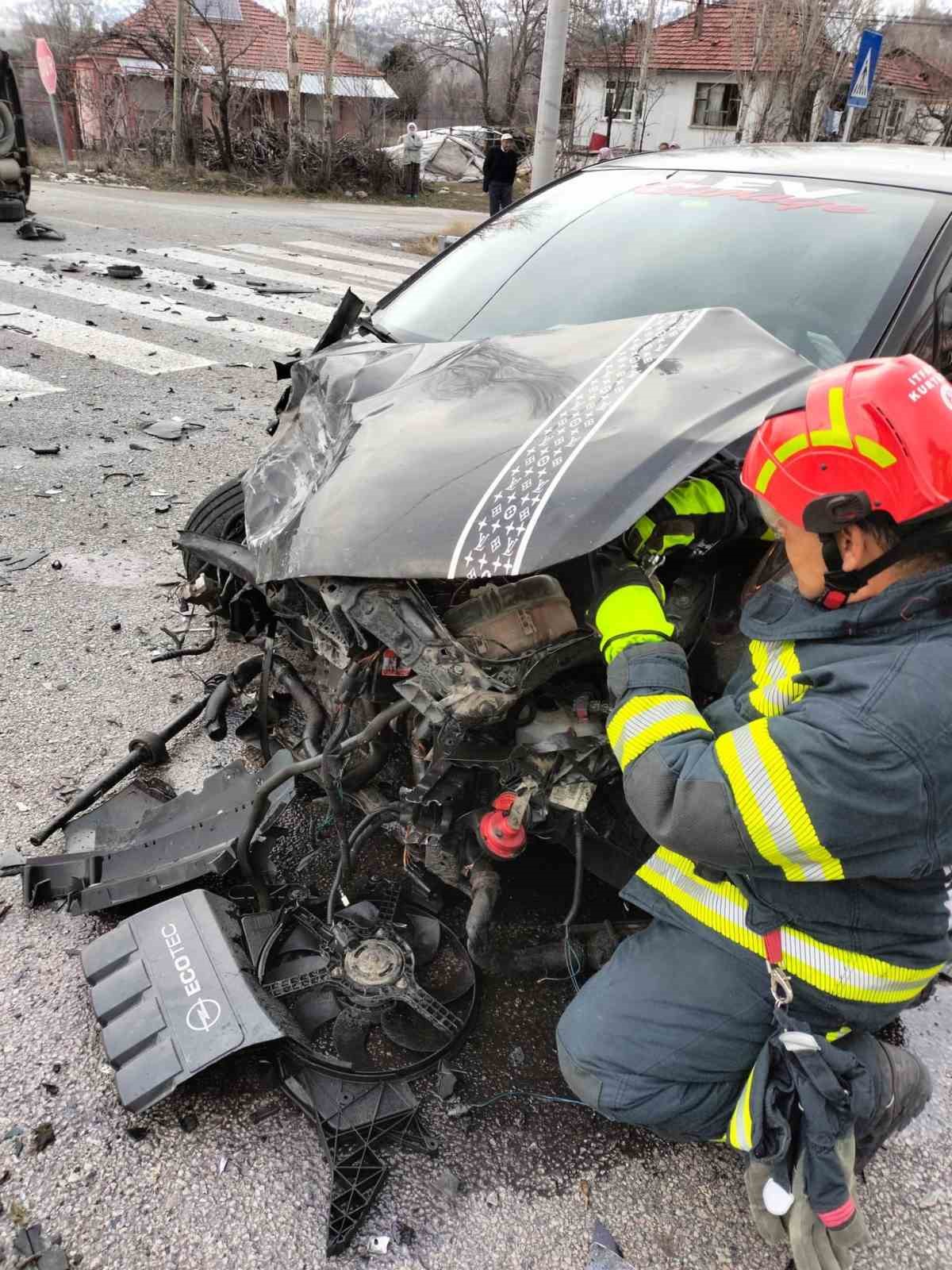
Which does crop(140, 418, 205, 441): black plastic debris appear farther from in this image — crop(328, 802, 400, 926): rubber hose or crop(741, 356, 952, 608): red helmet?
crop(741, 356, 952, 608): red helmet

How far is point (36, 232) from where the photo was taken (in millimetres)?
10227

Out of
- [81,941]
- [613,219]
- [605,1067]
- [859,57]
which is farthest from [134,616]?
[859,57]

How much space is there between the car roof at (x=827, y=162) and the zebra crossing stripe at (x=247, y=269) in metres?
6.24

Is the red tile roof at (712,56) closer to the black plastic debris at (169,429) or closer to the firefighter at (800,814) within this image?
the black plastic debris at (169,429)

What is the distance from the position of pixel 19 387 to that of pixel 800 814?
6.00 metres

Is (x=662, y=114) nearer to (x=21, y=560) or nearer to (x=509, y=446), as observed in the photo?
(x=21, y=560)

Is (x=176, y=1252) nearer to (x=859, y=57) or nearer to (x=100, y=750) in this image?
(x=100, y=750)

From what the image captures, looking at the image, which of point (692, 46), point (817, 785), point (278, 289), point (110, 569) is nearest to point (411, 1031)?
point (817, 785)

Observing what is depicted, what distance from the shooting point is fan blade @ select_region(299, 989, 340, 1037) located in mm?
1980

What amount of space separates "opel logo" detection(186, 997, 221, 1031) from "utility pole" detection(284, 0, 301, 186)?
828 inches

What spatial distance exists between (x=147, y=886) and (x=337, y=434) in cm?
118

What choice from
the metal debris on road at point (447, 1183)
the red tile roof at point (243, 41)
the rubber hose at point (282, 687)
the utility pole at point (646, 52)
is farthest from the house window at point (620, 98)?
the metal debris on road at point (447, 1183)

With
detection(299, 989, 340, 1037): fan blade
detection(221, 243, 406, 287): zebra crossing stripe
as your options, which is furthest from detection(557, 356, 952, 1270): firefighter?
detection(221, 243, 406, 287): zebra crossing stripe

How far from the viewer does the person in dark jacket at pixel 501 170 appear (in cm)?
1332
